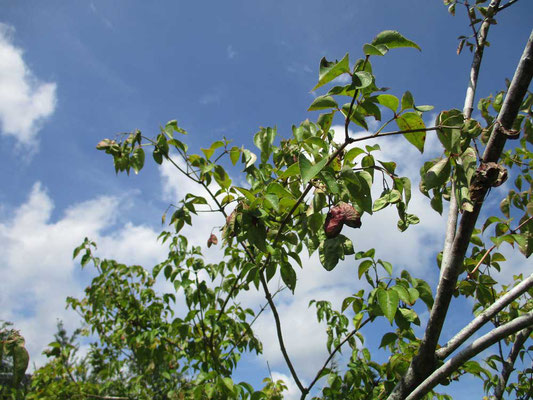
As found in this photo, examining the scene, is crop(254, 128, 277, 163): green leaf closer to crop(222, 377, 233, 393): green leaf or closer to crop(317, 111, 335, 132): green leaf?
crop(317, 111, 335, 132): green leaf

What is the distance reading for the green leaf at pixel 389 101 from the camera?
1.22 metres

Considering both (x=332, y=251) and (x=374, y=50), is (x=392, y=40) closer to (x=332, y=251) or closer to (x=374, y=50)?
(x=374, y=50)

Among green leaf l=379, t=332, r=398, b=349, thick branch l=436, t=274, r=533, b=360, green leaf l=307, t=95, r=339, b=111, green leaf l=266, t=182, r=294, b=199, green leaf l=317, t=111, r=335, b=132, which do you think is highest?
green leaf l=317, t=111, r=335, b=132

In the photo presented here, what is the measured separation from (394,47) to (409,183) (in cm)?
55

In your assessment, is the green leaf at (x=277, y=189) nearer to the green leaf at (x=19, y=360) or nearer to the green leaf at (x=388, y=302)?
the green leaf at (x=388, y=302)

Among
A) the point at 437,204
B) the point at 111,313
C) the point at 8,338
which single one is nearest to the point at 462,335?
the point at 437,204

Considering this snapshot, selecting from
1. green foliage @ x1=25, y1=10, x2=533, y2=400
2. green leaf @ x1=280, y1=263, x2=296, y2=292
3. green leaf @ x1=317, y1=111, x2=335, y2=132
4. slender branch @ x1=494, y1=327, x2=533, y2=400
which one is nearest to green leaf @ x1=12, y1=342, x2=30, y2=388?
green foliage @ x1=25, y1=10, x2=533, y2=400

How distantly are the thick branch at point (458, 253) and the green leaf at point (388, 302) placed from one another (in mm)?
137

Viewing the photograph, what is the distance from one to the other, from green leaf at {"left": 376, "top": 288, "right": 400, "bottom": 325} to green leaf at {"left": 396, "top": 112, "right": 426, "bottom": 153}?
23.8 inches

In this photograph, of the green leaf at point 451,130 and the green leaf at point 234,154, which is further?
the green leaf at point 234,154

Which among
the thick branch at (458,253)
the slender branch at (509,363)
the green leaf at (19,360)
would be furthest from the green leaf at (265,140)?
the slender branch at (509,363)

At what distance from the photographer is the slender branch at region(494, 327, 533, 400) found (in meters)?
2.34

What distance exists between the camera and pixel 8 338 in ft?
2.96

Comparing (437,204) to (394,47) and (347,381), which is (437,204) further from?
(347,381)
